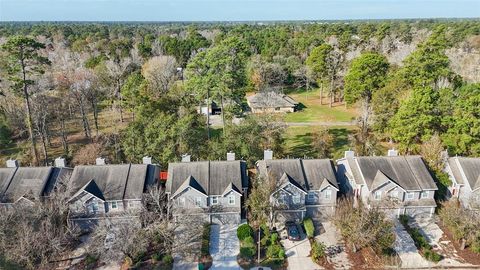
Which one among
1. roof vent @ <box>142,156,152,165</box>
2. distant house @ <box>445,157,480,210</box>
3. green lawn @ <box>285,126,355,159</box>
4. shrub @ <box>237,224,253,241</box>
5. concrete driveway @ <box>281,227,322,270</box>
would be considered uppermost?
roof vent @ <box>142,156,152,165</box>

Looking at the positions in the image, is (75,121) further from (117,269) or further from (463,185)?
(463,185)

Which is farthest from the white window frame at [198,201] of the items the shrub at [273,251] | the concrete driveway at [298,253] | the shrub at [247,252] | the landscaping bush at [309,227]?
the landscaping bush at [309,227]

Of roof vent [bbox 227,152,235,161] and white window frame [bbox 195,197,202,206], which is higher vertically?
roof vent [bbox 227,152,235,161]

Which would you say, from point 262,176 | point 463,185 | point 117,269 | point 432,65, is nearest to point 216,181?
point 262,176

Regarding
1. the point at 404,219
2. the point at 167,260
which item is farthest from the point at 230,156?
the point at 404,219

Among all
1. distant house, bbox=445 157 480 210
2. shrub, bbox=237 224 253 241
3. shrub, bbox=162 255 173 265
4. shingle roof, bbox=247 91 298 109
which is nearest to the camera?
shrub, bbox=162 255 173 265

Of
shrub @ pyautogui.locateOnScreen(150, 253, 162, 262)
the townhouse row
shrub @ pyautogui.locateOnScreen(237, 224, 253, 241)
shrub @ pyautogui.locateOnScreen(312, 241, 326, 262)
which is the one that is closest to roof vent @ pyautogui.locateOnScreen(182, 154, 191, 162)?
Result: the townhouse row

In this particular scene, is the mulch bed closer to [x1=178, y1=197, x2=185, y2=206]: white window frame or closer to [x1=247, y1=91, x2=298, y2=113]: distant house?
[x1=178, y1=197, x2=185, y2=206]: white window frame

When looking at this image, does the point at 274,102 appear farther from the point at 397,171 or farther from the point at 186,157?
the point at 397,171
